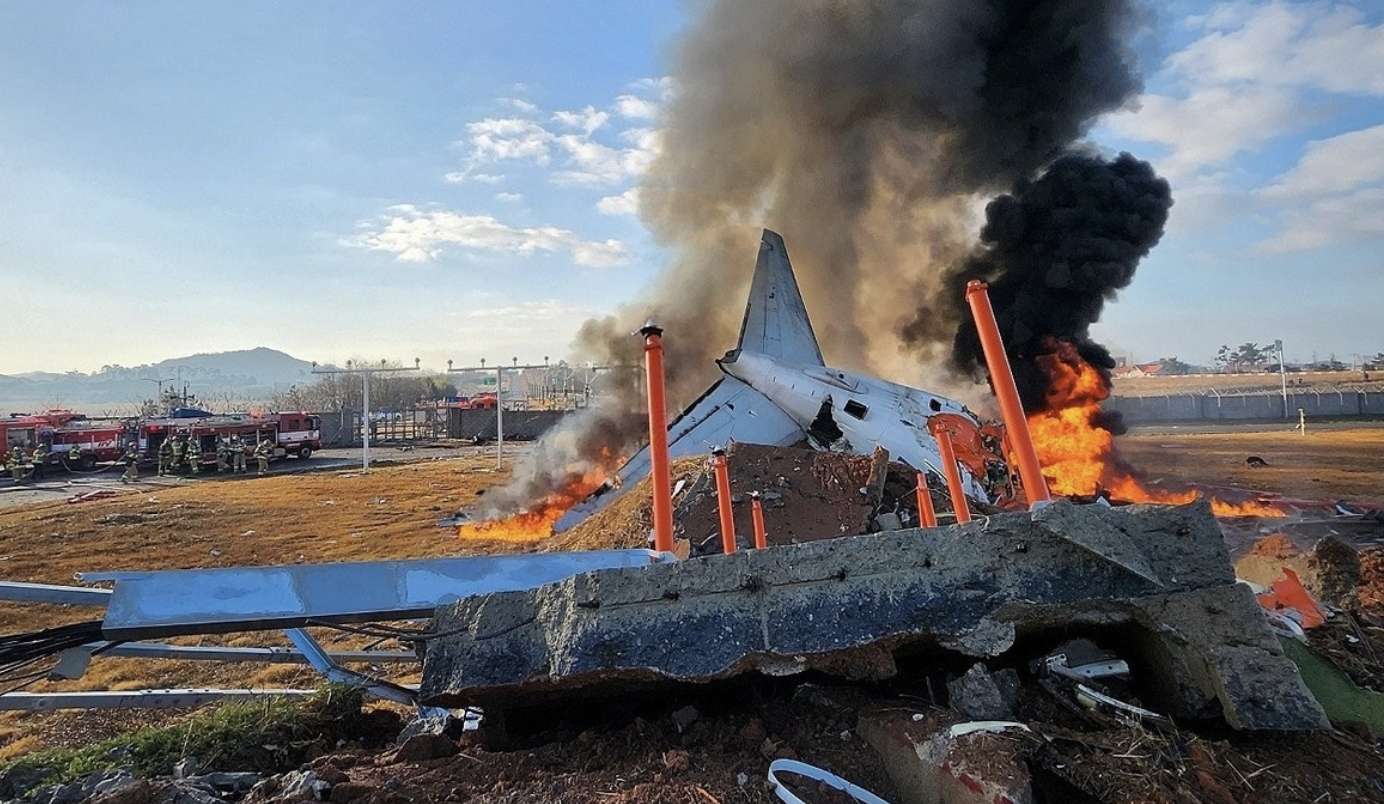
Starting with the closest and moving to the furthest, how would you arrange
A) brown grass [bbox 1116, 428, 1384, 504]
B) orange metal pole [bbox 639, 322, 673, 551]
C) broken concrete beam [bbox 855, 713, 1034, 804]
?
broken concrete beam [bbox 855, 713, 1034, 804]
orange metal pole [bbox 639, 322, 673, 551]
brown grass [bbox 1116, 428, 1384, 504]

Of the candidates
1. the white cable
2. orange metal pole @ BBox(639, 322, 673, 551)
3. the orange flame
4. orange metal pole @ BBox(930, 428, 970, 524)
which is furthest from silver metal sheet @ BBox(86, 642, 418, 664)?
the orange flame

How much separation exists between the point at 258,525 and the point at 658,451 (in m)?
14.8

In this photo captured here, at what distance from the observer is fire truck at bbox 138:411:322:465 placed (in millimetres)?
30188

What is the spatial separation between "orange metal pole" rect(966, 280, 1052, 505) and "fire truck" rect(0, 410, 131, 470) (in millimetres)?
35701

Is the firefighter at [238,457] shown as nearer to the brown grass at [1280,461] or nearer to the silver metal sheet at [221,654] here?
the silver metal sheet at [221,654]

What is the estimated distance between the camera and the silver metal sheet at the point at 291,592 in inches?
108

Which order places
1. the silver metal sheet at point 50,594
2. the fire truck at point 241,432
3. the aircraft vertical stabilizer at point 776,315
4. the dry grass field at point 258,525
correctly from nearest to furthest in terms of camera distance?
the silver metal sheet at point 50,594 < the dry grass field at point 258,525 < the aircraft vertical stabilizer at point 776,315 < the fire truck at point 241,432

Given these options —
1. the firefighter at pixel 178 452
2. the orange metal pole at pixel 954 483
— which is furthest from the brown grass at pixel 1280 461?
the firefighter at pixel 178 452

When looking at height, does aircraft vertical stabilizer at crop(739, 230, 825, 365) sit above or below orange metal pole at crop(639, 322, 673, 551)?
above

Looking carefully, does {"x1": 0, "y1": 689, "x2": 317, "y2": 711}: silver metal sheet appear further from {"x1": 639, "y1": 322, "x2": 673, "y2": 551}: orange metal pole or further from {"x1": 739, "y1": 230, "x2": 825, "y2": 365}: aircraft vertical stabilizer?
{"x1": 739, "y1": 230, "x2": 825, "y2": 365}: aircraft vertical stabilizer

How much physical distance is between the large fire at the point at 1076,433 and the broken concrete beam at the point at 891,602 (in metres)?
14.1

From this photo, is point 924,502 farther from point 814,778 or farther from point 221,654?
point 221,654

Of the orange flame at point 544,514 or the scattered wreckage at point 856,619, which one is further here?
the orange flame at point 544,514

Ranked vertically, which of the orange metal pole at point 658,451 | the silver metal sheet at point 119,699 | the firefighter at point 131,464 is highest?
the orange metal pole at point 658,451
